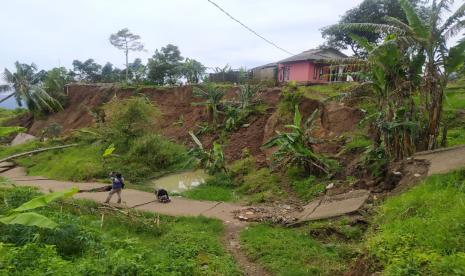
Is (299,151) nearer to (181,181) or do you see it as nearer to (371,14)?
(181,181)

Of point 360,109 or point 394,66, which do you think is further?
Answer: point 360,109

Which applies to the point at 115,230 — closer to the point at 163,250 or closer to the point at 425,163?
the point at 163,250

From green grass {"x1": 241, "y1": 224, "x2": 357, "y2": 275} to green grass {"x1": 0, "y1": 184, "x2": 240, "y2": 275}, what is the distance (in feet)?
1.99

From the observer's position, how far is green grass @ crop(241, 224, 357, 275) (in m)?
6.18

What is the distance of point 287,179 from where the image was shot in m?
12.0

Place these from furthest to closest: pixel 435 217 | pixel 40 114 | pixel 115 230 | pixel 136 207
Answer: pixel 40 114, pixel 136 207, pixel 115 230, pixel 435 217

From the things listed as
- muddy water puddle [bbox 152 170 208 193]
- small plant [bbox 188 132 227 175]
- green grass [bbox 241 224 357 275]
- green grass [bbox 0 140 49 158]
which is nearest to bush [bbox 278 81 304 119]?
small plant [bbox 188 132 227 175]

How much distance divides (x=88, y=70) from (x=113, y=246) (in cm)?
3769

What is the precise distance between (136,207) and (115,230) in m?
1.95

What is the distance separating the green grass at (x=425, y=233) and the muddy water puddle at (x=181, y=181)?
328 inches

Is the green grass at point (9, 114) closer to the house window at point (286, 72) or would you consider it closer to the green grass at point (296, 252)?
the house window at point (286, 72)

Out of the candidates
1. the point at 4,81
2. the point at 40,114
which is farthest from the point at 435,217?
the point at 40,114

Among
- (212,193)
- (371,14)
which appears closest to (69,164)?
(212,193)

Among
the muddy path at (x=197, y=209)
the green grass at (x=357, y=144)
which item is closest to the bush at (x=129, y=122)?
the muddy path at (x=197, y=209)
